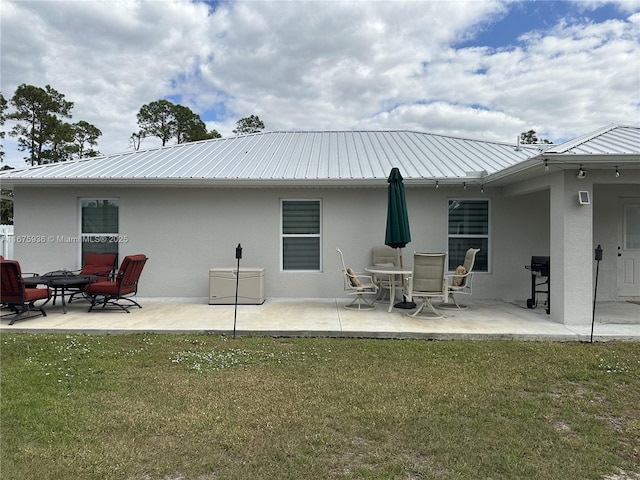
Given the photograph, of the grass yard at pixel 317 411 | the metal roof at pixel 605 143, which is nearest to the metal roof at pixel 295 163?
the metal roof at pixel 605 143

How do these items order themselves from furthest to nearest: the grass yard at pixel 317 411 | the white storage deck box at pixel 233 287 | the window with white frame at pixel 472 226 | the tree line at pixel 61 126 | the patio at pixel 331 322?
the tree line at pixel 61 126
the window with white frame at pixel 472 226
the white storage deck box at pixel 233 287
the patio at pixel 331 322
the grass yard at pixel 317 411

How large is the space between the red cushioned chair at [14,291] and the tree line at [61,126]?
21.0 m

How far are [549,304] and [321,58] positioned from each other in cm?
1122

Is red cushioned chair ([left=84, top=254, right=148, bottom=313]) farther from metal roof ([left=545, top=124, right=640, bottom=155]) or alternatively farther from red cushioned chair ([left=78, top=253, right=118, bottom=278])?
metal roof ([left=545, top=124, right=640, bottom=155])

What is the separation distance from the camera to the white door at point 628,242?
9.39 metres

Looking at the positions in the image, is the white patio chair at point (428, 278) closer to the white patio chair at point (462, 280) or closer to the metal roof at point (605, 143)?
the white patio chair at point (462, 280)

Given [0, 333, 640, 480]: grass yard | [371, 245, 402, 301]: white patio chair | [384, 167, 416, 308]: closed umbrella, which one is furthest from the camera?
[371, 245, 402, 301]: white patio chair

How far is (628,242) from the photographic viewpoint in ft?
30.9

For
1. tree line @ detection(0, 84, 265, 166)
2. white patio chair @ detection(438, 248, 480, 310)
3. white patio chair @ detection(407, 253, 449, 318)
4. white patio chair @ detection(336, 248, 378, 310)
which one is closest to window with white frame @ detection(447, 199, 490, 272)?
white patio chair @ detection(438, 248, 480, 310)

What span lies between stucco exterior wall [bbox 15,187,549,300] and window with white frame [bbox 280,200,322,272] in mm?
183

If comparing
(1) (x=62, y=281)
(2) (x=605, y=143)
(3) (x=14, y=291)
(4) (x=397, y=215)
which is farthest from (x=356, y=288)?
(3) (x=14, y=291)

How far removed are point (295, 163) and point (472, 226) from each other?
15.0ft

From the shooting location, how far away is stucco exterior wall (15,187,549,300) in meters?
9.46

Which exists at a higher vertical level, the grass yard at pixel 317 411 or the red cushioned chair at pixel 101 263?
the red cushioned chair at pixel 101 263
